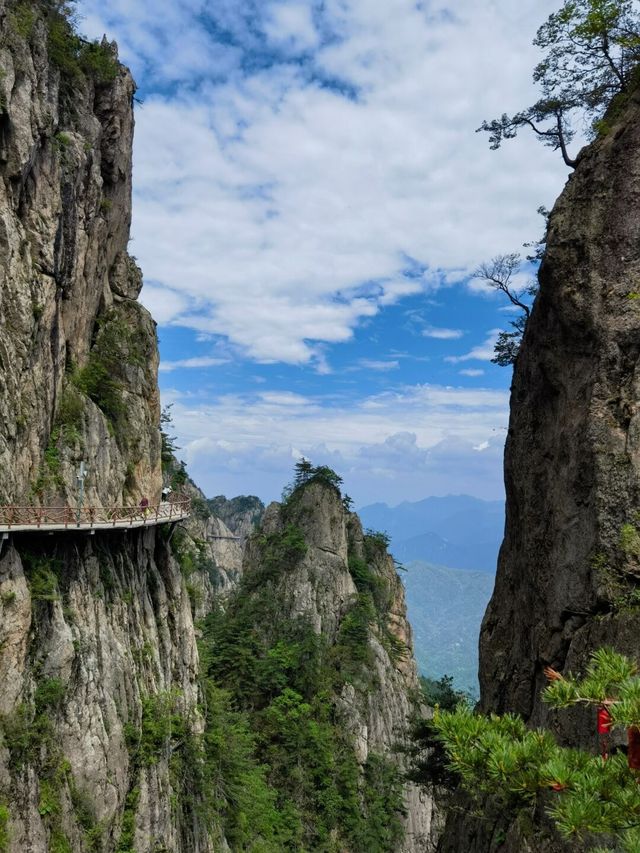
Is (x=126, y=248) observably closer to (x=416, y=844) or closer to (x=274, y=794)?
(x=274, y=794)

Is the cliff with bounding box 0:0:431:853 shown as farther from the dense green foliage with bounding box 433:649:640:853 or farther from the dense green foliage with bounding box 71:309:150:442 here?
the dense green foliage with bounding box 433:649:640:853

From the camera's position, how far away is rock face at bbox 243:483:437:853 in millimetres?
38719

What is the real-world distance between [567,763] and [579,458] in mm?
6736

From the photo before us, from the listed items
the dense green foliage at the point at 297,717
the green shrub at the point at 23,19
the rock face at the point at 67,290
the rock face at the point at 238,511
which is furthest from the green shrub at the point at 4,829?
the rock face at the point at 238,511

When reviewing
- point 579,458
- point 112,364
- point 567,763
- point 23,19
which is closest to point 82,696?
point 112,364

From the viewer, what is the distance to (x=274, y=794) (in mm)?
30109

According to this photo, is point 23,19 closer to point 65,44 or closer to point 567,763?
point 65,44

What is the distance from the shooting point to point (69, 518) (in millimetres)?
17859

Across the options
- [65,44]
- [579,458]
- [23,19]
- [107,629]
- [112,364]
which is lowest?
[107,629]

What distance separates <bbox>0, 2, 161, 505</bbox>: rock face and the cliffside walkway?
935mm

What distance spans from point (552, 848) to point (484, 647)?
25.8ft

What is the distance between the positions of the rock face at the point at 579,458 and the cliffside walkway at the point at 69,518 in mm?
13564

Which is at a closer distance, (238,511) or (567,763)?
(567,763)

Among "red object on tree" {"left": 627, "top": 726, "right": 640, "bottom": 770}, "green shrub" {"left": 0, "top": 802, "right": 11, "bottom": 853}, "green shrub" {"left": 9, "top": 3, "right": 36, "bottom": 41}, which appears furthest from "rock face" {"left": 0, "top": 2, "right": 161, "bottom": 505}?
"red object on tree" {"left": 627, "top": 726, "right": 640, "bottom": 770}
